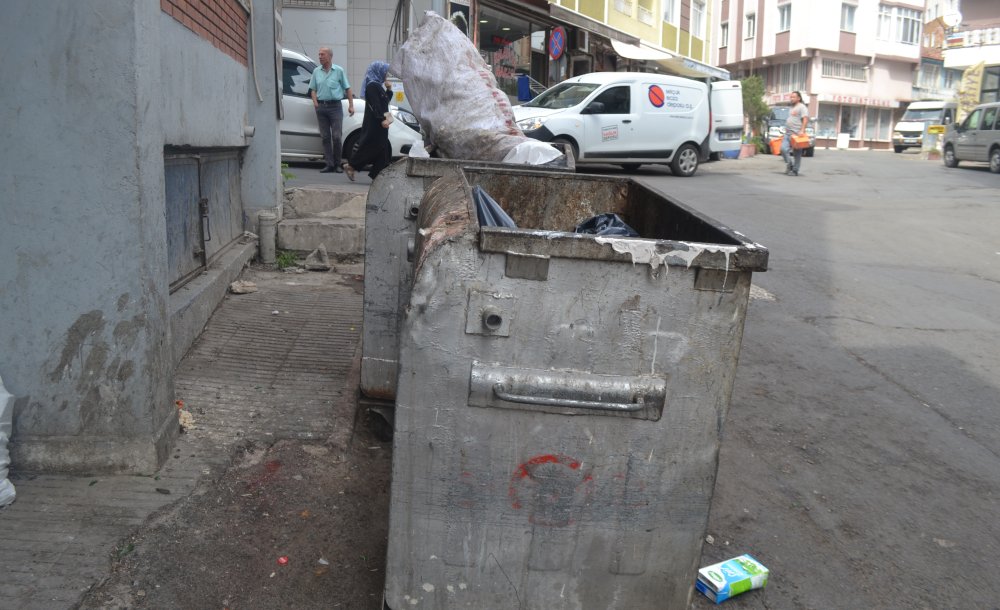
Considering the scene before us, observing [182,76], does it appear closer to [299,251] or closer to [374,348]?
[374,348]

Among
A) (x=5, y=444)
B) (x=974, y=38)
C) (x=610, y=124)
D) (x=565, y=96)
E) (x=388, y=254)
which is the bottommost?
(x=5, y=444)

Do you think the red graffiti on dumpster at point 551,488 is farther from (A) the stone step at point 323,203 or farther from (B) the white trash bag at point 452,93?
(A) the stone step at point 323,203

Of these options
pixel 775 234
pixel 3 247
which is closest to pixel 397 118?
pixel 775 234

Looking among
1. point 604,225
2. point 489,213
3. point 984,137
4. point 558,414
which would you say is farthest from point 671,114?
point 558,414

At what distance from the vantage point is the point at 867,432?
4.46 m

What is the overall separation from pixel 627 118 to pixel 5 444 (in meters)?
14.8

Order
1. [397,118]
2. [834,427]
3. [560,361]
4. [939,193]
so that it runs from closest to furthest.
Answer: [560,361] → [834,427] → [397,118] → [939,193]

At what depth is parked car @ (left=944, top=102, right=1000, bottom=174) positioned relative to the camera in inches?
915

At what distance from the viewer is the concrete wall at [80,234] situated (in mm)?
3004

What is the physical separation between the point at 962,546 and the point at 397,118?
456 inches

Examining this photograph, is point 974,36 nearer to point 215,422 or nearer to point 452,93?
point 452,93

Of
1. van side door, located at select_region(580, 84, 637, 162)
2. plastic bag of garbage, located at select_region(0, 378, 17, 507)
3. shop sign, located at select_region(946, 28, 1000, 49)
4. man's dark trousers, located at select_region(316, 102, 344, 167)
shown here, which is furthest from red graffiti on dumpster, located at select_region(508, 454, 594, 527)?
shop sign, located at select_region(946, 28, 1000, 49)

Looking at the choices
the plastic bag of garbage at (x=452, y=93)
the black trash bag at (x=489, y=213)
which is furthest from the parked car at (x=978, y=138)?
the black trash bag at (x=489, y=213)

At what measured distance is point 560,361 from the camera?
7.04 ft
